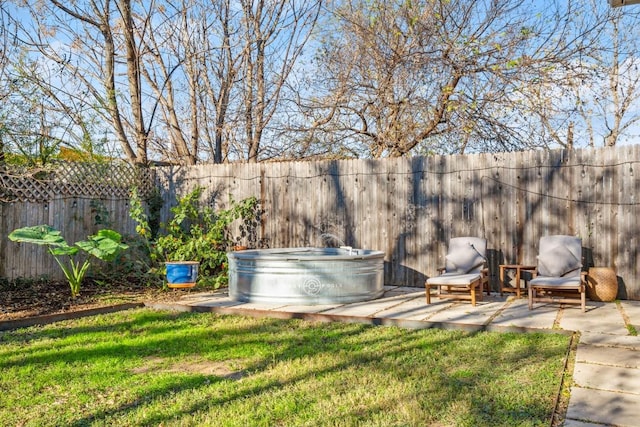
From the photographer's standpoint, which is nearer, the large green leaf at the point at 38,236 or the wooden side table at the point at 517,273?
the large green leaf at the point at 38,236

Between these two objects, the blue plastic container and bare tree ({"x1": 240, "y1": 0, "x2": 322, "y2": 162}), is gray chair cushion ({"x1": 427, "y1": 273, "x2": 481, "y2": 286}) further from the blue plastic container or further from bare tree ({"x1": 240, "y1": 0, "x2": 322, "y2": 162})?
bare tree ({"x1": 240, "y1": 0, "x2": 322, "y2": 162})

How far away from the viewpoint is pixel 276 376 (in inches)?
137

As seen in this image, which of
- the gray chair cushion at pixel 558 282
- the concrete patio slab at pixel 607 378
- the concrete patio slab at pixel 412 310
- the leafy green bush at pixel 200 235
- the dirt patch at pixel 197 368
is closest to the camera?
the concrete patio slab at pixel 607 378

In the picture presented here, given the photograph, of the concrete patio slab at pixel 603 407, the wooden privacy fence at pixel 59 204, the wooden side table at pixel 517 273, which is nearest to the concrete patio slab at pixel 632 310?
the wooden side table at pixel 517 273

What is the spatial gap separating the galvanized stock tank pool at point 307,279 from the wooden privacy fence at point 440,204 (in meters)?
1.28

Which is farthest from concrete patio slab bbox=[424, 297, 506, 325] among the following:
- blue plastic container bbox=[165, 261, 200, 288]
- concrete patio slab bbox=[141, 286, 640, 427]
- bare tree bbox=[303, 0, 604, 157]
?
bare tree bbox=[303, 0, 604, 157]

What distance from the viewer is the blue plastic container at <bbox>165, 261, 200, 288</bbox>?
7.25 metres

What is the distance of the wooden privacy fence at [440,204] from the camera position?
637 cm

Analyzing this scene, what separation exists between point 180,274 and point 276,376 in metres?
4.10

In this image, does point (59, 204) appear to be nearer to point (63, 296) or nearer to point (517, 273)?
point (63, 296)

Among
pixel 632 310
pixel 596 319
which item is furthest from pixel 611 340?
pixel 632 310

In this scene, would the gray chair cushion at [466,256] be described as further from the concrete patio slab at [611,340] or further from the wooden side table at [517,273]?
the concrete patio slab at [611,340]

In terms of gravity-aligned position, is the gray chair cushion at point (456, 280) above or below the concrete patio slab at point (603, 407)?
above

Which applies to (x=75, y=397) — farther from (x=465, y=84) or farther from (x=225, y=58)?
(x=225, y=58)
